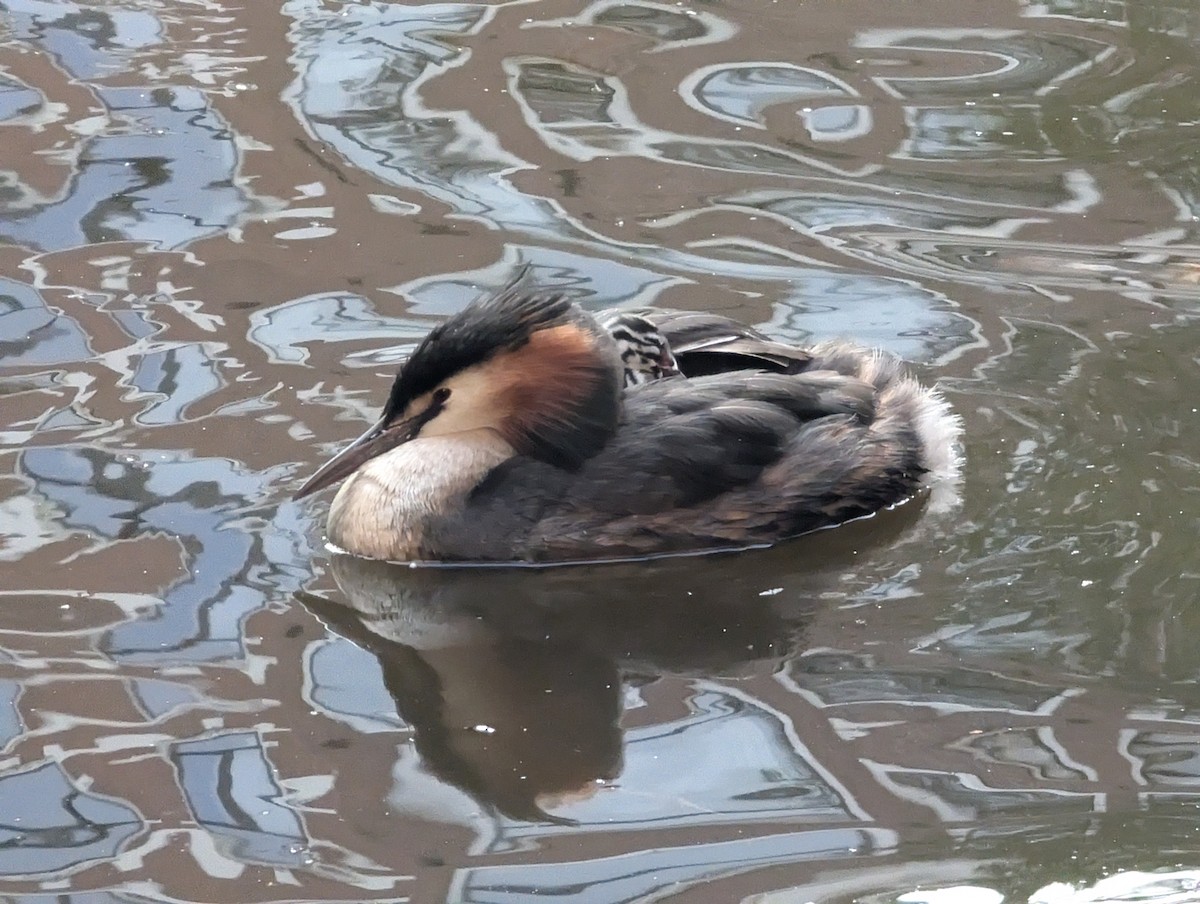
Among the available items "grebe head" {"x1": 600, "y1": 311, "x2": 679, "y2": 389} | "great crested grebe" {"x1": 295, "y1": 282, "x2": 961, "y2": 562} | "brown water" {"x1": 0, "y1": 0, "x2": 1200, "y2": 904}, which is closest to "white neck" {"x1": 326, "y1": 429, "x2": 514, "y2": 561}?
"great crested grebe" {"x1": 295, "y1": 282, "x2": 961, "y2": 562}

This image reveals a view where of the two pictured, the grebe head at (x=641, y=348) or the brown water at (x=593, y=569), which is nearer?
the brown water at (x=593, y=569)

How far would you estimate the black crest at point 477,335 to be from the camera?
19.1 ft

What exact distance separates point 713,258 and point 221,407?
2.15 metres

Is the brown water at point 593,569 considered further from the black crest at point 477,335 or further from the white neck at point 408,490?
the black crest at point 477,335

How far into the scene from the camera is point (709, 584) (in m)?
5.67

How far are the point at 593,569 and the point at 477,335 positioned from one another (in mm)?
789

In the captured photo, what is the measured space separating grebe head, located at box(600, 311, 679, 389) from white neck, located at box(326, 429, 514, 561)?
0.49 meters

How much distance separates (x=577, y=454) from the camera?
5.84 metres

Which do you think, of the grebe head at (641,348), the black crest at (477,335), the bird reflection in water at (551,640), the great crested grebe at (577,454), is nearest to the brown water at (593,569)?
the bird reflection in water at (551,640)

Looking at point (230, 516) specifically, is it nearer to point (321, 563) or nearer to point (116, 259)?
point (321, 563)

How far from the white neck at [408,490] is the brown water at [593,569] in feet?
0.49

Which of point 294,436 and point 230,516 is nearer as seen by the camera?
point 230,516

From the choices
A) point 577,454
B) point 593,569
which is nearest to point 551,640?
point 593,569

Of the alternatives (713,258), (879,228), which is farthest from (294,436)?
(879,228)
